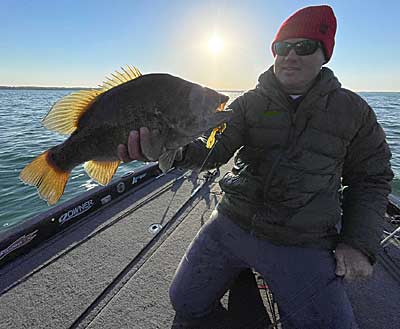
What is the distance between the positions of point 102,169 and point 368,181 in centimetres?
207

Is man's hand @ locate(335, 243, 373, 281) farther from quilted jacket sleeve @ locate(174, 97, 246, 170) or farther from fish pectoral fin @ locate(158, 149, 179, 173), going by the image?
fish pectoral fin @ locate(158, 149, 179, 173)

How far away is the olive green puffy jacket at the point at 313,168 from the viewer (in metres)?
2.11

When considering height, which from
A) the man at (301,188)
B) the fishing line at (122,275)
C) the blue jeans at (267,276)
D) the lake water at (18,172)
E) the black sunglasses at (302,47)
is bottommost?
the lake water at (18,172)

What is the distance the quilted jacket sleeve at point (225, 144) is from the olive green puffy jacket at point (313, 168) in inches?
0.5

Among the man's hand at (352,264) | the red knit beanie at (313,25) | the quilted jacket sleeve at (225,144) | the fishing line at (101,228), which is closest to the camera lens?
the man's hand at (352,264)

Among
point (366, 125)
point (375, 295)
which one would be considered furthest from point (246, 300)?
point (366, 125)

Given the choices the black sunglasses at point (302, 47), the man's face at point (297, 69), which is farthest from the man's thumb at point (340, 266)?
the black sunglasses at point (302, 47)

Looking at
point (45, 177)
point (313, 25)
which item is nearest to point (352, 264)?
point (313, 25)

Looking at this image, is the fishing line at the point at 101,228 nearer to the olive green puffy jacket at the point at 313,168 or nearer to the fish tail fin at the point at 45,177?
the fish tail fin at the point at 45,177

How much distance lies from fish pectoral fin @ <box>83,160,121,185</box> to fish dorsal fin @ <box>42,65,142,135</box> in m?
0.28

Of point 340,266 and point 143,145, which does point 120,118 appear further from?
point 340,266

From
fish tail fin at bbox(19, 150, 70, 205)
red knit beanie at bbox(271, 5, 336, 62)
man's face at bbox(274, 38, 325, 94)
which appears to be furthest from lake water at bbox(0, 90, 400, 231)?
fish tail fin at bbox(19, 150, 70, 205)

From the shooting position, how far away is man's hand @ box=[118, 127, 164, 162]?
1771mm

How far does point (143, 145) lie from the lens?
178cm
